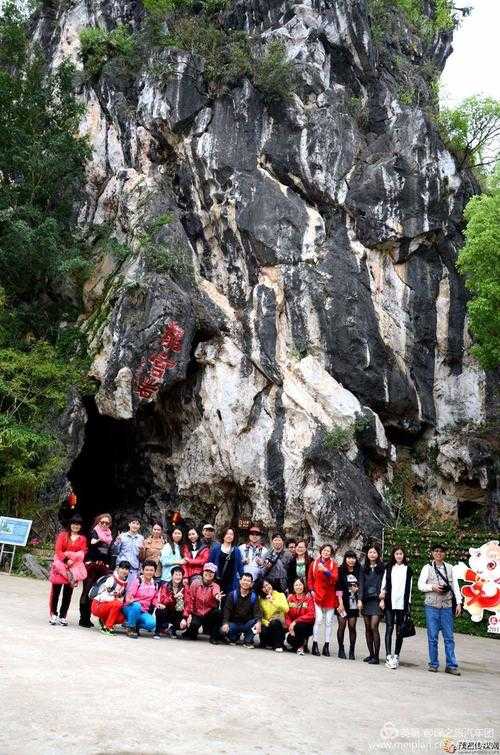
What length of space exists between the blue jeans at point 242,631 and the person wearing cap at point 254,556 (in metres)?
0.47

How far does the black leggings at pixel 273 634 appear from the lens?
283 inches

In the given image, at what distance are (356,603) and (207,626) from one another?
5.74 ft

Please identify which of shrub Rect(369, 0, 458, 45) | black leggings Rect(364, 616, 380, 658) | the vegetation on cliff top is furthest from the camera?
shrub Rect(369, 0, 458, 45)

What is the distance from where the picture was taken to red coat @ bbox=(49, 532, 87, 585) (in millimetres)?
6805

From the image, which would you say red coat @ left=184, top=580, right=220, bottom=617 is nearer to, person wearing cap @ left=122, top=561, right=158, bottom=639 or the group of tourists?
the group of tourists

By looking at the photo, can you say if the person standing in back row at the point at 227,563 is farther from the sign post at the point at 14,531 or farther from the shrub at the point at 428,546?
the shrub at the point at 428,546

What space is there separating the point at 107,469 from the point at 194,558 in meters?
12.7

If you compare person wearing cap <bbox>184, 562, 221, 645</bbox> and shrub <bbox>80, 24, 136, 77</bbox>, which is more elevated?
shrub <bbox>80, 24, 136, 77</bbox>

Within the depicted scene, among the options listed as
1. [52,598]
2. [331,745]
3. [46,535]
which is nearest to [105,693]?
[331,745]

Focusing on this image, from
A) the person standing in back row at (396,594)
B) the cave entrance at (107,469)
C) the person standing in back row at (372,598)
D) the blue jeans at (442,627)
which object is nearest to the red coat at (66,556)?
the person standing in back row at (372,598)

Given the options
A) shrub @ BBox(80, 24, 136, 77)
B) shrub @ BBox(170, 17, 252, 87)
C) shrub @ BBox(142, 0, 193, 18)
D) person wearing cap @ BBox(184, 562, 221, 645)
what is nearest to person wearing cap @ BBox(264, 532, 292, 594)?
person wearing cap @ BBox(184, 562, 221, 645)

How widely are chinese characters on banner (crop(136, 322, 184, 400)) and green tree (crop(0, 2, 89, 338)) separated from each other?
127 inches

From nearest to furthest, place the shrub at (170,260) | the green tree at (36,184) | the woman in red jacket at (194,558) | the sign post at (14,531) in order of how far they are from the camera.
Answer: the woman in red jacket at (194,558) → the sign post at (14,531) → the shrub at (170,260) → the green tree at (36,184)

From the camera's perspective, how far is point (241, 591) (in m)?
7.10
